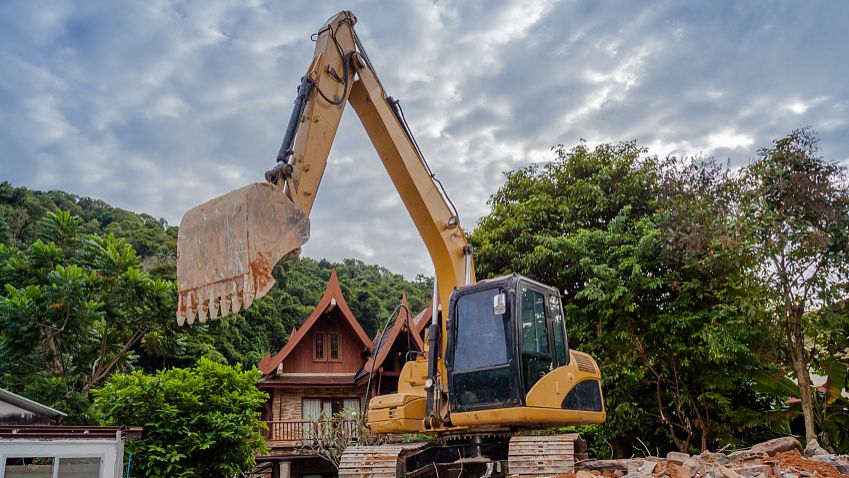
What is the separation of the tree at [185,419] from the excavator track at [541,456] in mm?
6637

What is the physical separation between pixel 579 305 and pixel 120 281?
9978mm

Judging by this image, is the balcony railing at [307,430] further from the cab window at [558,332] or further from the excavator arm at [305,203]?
the cab window at [558,332]

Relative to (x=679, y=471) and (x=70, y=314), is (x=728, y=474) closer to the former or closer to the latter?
(x=679, y=471)

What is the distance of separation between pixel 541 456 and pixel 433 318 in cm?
175

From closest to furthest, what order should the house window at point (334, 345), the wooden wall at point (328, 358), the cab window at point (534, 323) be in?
the cab window at point (534, 323), the wooden wall at point (328, 358), the house window at point (334, 345)

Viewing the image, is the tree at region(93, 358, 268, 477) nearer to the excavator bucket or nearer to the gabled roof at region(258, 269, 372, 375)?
the gabled roof at region(258, 269, 372, 375)

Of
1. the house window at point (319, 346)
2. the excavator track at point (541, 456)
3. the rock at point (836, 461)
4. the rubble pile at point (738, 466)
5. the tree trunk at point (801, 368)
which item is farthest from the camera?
the house window at point (319, 346)

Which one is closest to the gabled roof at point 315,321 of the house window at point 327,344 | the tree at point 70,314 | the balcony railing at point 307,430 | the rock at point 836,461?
the house window at point 327,344

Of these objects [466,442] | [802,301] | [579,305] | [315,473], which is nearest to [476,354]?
[466,442]

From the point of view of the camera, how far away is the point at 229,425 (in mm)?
11156

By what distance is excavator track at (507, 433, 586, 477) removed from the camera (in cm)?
571

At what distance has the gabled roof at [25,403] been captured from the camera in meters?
10.7

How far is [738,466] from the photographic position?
17.8ft

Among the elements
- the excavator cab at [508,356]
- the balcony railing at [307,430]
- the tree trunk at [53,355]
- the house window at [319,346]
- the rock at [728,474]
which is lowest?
the rock at [728,474]
